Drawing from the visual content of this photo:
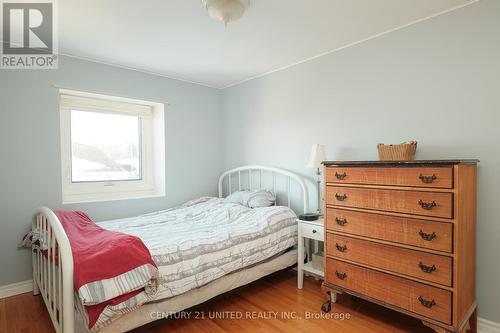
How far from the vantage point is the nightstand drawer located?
2.28 metres

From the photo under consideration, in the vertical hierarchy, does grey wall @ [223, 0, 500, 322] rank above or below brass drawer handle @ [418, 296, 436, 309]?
above

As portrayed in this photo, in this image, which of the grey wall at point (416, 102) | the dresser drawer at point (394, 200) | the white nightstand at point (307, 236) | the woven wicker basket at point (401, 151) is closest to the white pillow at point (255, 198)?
the grey wall at point (416, 102)

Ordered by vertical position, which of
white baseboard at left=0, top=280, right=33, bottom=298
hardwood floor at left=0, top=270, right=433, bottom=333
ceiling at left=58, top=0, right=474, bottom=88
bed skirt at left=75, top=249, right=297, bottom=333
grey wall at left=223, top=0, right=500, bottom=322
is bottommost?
hardwood floor at left=0, top=270, right=433, bottom=333

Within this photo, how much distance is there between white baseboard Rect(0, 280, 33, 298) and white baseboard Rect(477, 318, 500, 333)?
3.60 metres

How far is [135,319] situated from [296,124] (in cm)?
225

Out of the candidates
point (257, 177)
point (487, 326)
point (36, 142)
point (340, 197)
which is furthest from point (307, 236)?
point (36, 142)

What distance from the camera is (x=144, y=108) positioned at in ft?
11.1

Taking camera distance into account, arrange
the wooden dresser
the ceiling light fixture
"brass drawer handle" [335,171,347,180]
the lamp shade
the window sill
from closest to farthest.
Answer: the wooden dresser < the ceiling light fixture < "brass drawer handle" [335,171,347,180] < the lamp shade < the window sill

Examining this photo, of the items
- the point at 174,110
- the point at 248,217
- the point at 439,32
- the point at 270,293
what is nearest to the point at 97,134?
the point at 174,110

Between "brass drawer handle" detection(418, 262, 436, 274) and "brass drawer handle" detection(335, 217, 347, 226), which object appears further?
"brass drawer handle" detection(335, 217, 347, 226)

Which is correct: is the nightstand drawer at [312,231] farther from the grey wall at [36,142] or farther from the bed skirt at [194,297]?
the grey wall at [36,142]

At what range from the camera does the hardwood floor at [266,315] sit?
6.16 ft

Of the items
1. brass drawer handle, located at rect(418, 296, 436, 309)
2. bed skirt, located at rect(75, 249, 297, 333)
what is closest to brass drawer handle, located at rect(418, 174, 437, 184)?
brass drawer handle, located at rect(418, 296, 436, 309)

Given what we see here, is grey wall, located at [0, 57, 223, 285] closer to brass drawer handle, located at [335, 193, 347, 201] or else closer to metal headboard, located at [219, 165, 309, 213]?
metal headboard, located at [219, 165, 309, 213]
